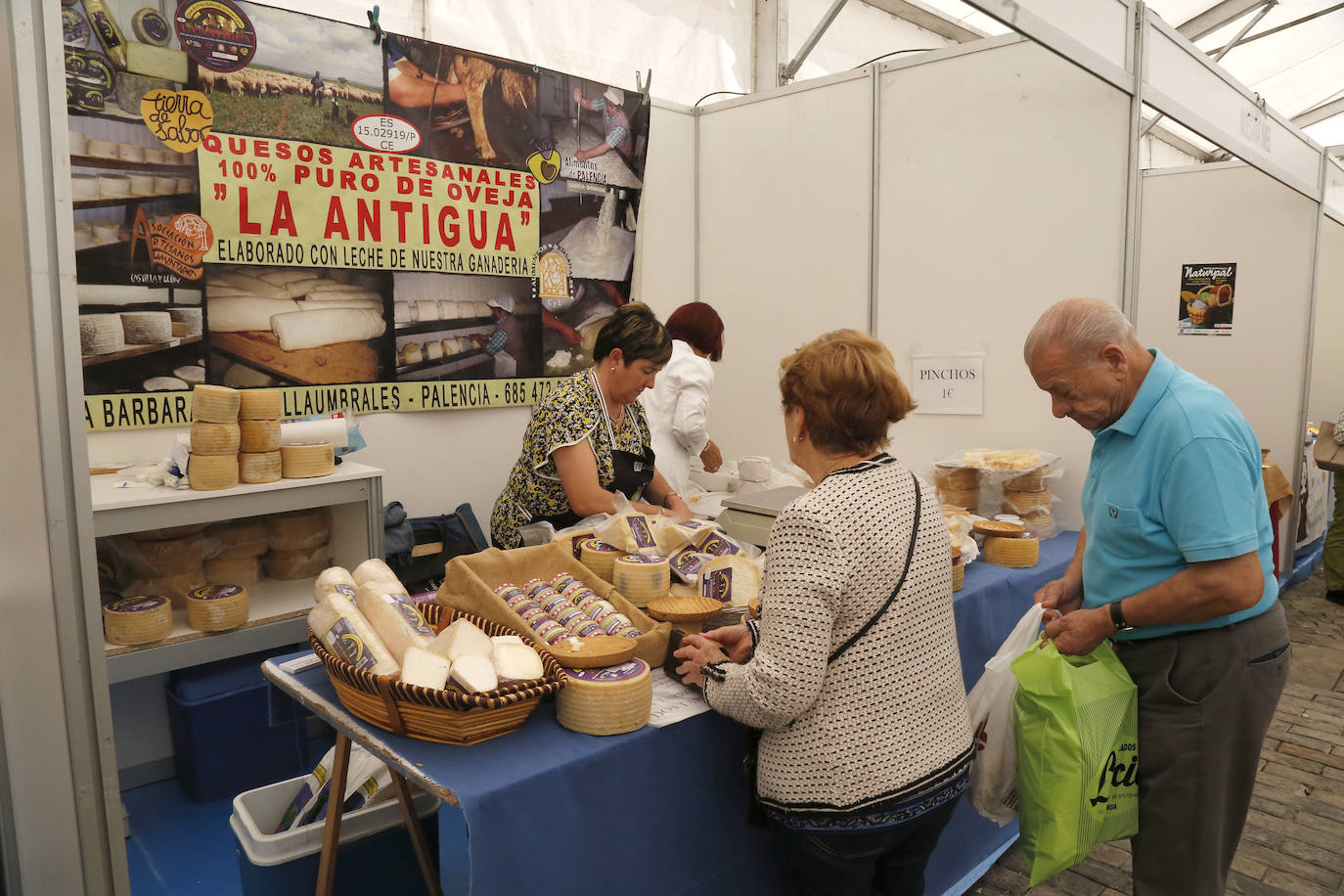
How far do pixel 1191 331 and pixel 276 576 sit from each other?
17.6 ft

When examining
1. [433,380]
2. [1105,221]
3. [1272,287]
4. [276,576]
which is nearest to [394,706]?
[276,576]

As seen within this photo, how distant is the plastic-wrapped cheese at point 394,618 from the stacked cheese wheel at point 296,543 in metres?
1.68

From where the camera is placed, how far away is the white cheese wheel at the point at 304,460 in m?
2.97

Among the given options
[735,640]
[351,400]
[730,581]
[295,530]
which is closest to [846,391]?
[735,640]

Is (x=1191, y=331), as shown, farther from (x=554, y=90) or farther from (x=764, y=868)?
(x=764, y=868)

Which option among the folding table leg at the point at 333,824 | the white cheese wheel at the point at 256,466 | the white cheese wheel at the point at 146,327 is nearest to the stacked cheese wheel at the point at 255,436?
the white cheese wheel at the point at 256,466

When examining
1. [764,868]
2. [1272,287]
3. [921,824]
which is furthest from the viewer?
[1272,287]

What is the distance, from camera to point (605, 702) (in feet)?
4.95

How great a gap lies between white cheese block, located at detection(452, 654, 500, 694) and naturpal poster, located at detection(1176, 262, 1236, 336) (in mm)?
5390

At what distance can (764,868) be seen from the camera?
5.98 feet

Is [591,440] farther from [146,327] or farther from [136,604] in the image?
[146,327]

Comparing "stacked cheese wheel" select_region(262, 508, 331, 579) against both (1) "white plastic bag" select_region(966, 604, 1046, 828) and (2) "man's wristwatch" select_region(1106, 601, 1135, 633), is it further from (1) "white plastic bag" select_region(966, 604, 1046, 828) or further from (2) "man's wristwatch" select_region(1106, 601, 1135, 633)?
(2) "man's wristwatch" select_region(1106, 601, 1135, 633)

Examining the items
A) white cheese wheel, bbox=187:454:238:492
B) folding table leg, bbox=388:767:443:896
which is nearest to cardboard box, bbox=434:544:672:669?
folding table leg, bbox=388:767:443:896

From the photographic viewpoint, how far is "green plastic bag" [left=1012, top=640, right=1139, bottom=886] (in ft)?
5.98
